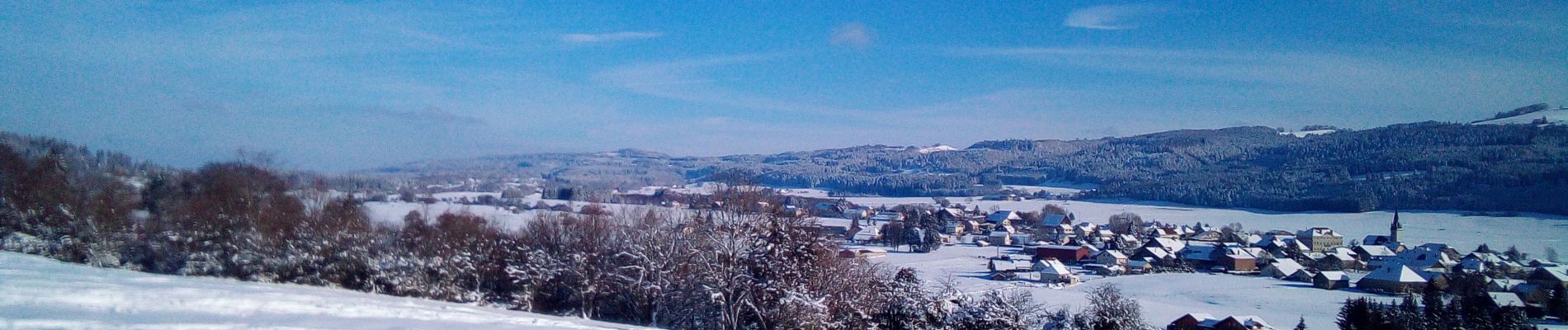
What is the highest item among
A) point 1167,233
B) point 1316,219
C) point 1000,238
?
point 1316,219

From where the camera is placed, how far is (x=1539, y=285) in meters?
20.9

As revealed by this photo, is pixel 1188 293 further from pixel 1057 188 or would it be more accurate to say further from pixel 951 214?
pixel 1057 188

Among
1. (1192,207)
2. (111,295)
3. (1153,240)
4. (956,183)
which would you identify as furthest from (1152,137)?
(111,295)

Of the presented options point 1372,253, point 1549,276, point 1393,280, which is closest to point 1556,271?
point 1549,276

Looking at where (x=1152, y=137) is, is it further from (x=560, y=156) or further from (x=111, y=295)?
(x=111, y=295)

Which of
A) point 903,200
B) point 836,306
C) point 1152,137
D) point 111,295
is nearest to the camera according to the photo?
point 111,295

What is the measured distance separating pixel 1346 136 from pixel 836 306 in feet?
298

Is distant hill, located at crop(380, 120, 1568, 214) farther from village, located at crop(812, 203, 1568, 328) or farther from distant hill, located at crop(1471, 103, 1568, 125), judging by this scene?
village, located at crop(812, 203, 1568, 328)

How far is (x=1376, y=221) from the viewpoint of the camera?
48.1 metres

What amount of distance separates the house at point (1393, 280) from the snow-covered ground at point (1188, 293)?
63 centimetres

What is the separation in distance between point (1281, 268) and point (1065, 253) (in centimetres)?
851

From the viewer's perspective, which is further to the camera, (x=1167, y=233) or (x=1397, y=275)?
(x=1167, y=233)

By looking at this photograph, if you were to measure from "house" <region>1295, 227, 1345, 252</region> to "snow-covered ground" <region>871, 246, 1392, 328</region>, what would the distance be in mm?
12659

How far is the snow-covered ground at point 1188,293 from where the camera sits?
19094mm
